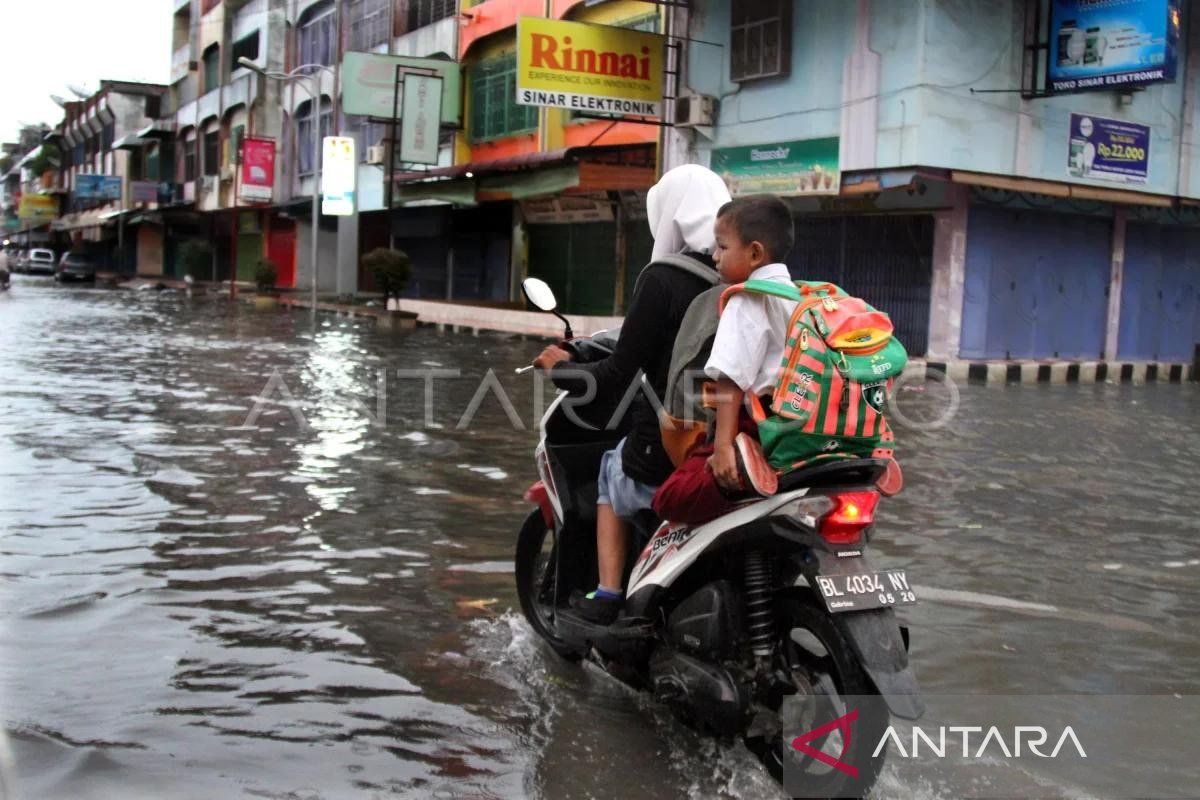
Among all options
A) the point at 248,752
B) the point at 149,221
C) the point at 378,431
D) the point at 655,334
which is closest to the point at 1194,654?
the point at 655,334

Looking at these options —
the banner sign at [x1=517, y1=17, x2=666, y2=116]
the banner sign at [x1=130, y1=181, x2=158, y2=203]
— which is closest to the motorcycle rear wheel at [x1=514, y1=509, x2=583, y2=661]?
the banner sign at [x1=517, y1=17, x2=666, y2=116]

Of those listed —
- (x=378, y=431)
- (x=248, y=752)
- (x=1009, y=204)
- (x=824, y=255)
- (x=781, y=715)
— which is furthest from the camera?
(x=824, y=255)

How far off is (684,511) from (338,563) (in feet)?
9.10

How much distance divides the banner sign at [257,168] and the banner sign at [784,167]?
1023 inches

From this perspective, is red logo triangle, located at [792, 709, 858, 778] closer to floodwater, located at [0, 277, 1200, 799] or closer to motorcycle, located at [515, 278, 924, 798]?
motorcycle, located at [515, 278, 924, 798]

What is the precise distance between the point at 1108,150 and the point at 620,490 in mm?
17271

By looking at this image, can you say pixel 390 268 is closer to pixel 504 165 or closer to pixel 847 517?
pixel 504 165

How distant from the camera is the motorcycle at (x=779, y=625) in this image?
9.82ft

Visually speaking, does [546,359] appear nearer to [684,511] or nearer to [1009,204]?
[684,511]

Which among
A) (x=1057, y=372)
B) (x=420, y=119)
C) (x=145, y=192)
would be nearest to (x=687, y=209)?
(x=1057, y=372)

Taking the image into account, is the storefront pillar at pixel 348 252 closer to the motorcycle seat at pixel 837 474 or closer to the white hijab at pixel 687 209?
the white hijab at pixel 687 209

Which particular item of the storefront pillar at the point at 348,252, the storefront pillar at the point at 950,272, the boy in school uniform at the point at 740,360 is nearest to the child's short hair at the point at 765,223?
the boy in school uniform at the point at 740,360

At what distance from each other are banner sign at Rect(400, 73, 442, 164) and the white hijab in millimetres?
25992

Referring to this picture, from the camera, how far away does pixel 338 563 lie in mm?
5629
